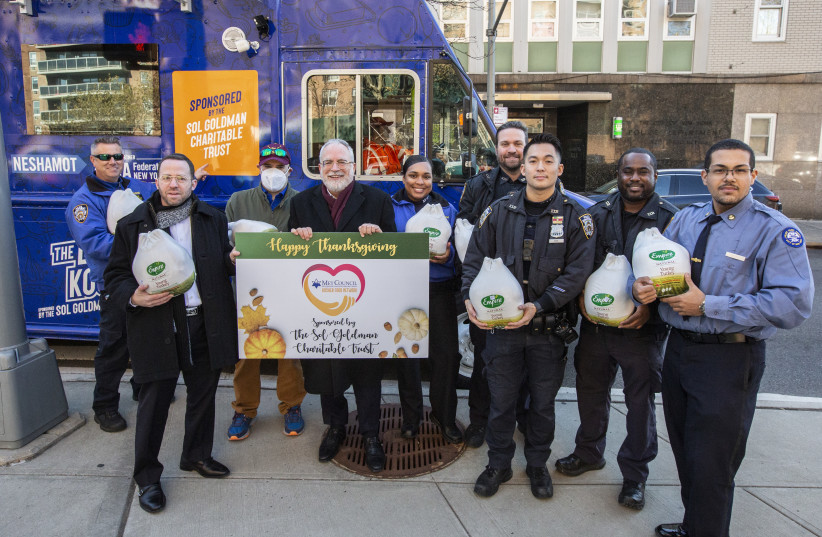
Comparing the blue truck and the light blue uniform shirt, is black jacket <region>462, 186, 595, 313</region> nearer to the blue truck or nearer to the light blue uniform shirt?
the light blue uniform shirt

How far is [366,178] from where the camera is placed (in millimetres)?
4957

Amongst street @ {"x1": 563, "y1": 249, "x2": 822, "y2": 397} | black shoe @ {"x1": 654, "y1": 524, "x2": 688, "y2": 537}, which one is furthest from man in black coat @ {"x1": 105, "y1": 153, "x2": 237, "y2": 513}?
street @ {"x1": 563, "y1": 249, "x2": 822, "y2": 397}

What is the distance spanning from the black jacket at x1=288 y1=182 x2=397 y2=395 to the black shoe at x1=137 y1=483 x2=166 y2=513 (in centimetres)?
105

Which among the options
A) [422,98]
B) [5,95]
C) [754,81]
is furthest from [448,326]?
[754,81]

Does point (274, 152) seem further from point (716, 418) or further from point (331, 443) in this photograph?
point (716, 418)

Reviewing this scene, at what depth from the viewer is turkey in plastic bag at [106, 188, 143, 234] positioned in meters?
3.99

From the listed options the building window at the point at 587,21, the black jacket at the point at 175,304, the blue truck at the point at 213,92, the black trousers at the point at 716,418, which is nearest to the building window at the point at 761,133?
the building window at the point at 587,21

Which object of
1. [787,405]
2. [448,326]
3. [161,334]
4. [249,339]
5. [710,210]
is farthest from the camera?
[787,405]

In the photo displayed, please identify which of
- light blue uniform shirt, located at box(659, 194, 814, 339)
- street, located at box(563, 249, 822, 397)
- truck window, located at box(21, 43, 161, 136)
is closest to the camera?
light blue uniform shirt, located at box(659, 194, 814, 339)

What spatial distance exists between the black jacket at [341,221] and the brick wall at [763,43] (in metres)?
18.2

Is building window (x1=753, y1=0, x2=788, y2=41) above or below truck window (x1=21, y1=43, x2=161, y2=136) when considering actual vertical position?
above

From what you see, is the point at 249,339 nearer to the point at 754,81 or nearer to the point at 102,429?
the point at 102,429

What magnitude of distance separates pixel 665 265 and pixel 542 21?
17.7 meters

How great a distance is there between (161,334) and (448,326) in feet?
6.05
